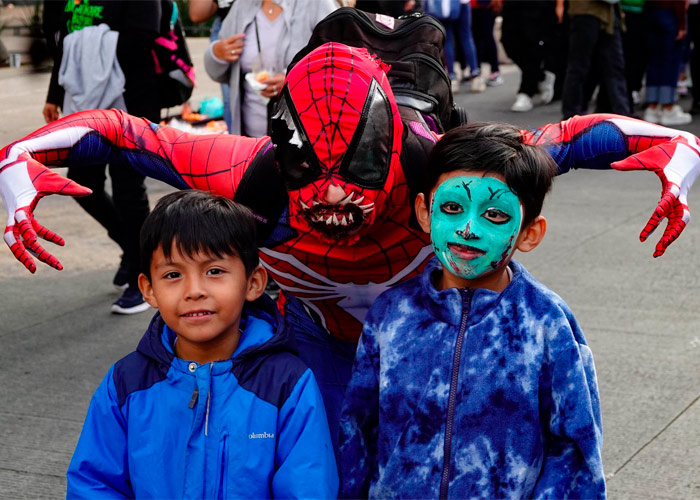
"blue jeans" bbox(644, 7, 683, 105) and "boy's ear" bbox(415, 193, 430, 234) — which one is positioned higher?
"boy's ear" bbox(415, 193, 430, 234)

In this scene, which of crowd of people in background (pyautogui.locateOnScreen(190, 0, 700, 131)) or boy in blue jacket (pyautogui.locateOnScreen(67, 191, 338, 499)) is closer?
boy in blue jacket (pyautogui.locateOnScreen(67, 191, 338, 499))

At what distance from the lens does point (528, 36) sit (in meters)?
10.9

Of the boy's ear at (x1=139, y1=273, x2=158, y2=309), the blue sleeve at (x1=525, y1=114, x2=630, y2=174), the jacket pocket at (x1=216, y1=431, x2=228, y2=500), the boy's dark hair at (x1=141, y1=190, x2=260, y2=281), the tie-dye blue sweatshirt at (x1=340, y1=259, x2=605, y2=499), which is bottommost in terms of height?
the jacket pocket at (x1=216, y1=431, x2=228, y2=500)

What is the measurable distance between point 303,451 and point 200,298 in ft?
1.38

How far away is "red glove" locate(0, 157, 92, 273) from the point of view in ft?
7.92

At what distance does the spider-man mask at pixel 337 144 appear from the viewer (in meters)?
2.29

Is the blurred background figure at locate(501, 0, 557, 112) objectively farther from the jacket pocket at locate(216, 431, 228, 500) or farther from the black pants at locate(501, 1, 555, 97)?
the jacket pocket at locate(216, 431, 228, 500)

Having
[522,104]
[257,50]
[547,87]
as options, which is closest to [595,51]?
[522,104]

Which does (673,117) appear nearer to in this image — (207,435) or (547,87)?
(547,87)

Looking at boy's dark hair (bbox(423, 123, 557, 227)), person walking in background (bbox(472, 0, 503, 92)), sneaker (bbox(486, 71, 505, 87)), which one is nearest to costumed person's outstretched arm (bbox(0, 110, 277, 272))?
boy's dark hair (bbox(423, 123, 557, 227))

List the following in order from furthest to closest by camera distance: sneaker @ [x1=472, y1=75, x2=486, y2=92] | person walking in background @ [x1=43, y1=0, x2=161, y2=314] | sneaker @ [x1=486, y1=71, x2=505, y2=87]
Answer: sneaker @ [x1=486, y1=71, x2=505, y2=87], sneaker @ [x1=472, y1=75, x2=486, y2=92], person walking in background @ [x1=43, y1=0, x2=161, y2=314]

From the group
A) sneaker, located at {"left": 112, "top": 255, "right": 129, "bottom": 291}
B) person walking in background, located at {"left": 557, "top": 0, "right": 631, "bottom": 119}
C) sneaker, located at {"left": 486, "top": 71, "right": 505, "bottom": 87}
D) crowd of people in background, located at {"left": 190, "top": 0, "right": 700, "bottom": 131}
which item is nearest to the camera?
sneaker, located at {"left": 112, "top": 255, "right": 129, "bottom": 291}

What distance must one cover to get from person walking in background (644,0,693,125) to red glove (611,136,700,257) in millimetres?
7660

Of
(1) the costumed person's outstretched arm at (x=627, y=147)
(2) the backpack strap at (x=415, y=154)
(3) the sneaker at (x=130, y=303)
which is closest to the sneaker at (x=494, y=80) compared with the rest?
(3) the sneaker at (x=130, y=303)
